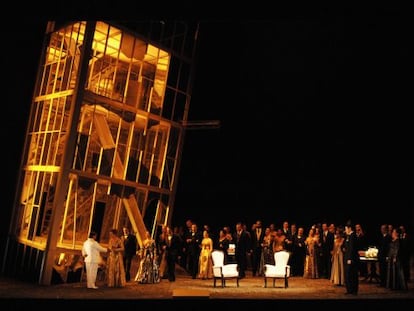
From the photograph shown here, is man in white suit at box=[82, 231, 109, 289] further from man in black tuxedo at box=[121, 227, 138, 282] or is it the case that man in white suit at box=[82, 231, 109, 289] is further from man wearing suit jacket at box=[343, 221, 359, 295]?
man wearing suit jacket at box=[343, 221, 359, 295]

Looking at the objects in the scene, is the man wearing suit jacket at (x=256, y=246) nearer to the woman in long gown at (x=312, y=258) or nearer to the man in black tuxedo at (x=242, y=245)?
the man in black tuxedo at (x=242, y=245)

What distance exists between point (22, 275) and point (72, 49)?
7.55 metres

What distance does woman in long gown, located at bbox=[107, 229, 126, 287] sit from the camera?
1330 cm

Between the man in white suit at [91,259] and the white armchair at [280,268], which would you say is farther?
the white armchair at [280,268]

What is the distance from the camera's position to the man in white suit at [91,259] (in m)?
12.9

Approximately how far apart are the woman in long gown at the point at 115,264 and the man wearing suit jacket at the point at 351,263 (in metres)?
6.26

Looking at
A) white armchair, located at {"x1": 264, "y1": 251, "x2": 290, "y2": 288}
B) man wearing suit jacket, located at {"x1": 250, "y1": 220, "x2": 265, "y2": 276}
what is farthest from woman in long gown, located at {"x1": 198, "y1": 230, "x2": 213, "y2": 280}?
white armchair, located at {"x1": 264, "y1": 251, "x2": 290, "y2": 288}

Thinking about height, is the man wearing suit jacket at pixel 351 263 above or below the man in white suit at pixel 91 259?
above

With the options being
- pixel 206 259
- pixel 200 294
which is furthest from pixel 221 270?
pixel 200 294

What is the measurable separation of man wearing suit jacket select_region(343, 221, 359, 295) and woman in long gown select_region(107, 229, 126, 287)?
6260 mm

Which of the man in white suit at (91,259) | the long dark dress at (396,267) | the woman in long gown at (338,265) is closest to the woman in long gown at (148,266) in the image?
the man in white suit at (91,259)

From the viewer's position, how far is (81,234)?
17.8 metres

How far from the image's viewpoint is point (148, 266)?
47.5 feet

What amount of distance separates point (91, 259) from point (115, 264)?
2.49ft
